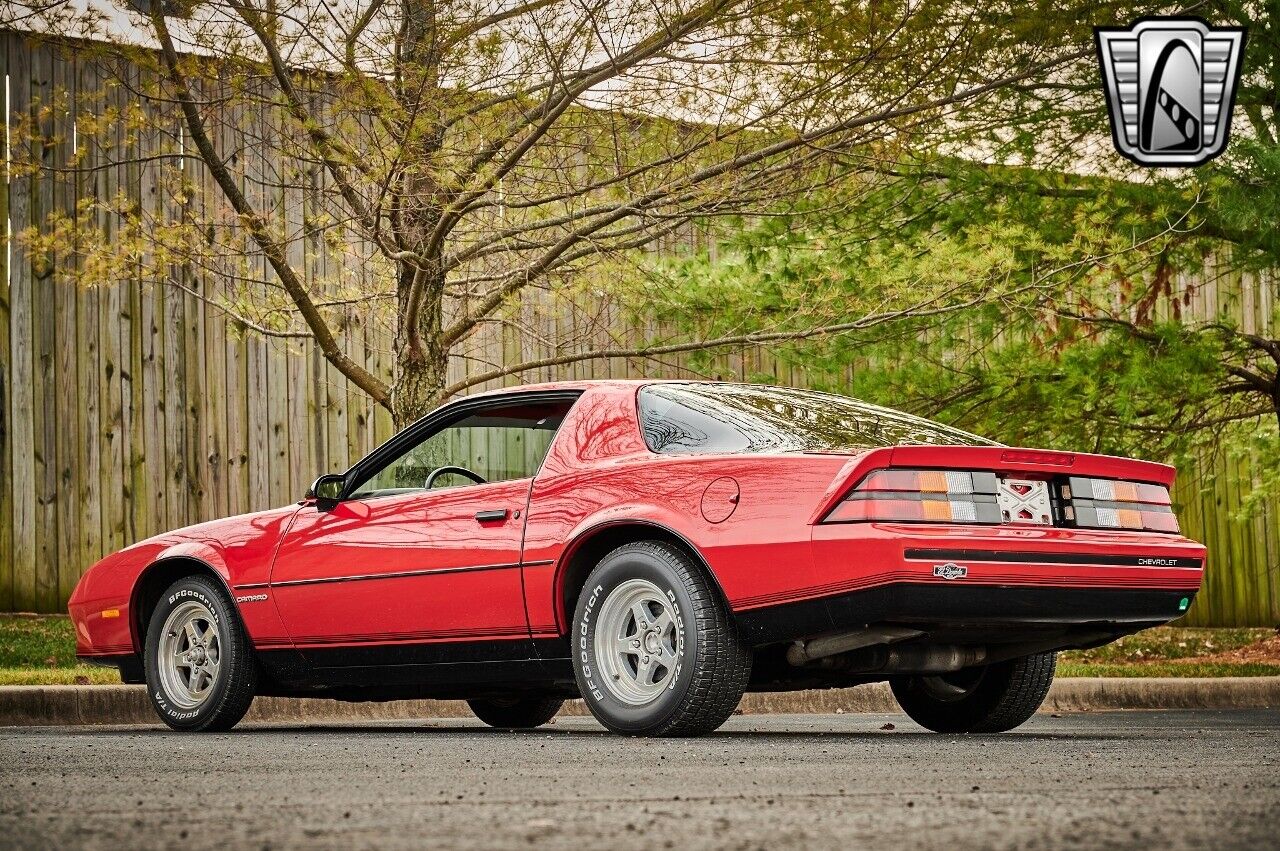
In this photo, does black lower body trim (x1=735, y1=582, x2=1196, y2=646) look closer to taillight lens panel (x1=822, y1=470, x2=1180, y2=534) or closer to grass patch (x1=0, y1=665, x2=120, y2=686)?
taillight lens panel (x1=822, y1=470, x2=1180, y2=534)

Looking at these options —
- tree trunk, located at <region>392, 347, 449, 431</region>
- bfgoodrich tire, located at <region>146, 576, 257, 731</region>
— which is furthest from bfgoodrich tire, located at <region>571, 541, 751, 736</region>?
tree trunk, located at <region>392, 347, 449, 431</region>

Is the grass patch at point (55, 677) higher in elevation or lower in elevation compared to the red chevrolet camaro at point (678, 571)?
lower

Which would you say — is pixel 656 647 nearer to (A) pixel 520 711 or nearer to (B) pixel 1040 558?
(B) pixel 1040 558

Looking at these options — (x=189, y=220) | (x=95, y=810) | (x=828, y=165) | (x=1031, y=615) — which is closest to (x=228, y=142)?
(x=189, y=220)

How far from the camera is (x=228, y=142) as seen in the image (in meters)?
11.1

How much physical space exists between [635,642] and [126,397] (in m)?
6.44

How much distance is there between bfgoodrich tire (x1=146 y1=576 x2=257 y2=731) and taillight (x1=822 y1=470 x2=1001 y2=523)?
297cm

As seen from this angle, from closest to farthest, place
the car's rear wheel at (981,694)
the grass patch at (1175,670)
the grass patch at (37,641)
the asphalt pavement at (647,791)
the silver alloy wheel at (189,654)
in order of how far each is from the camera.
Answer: the asphalt pavement at (647,791) → the car's rear wheel at (981,694) → the silver alloy wheel at (189,654) → the grass patch at (37,641) → the grass patch at (1175,670)

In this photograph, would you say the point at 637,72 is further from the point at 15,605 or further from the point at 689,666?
the point at 15,605

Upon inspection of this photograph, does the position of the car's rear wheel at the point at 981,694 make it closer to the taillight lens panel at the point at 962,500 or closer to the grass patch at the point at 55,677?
the taillight lens panel at the point at 962,500

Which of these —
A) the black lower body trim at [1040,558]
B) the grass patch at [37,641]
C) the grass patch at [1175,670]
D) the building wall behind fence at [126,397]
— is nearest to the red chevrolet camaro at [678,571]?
the black lower body trim at [1040,558]

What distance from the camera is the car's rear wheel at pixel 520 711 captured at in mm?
7648

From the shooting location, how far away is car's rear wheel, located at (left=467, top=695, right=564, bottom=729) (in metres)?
7.65

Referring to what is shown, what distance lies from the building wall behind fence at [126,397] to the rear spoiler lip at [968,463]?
4955 mm
